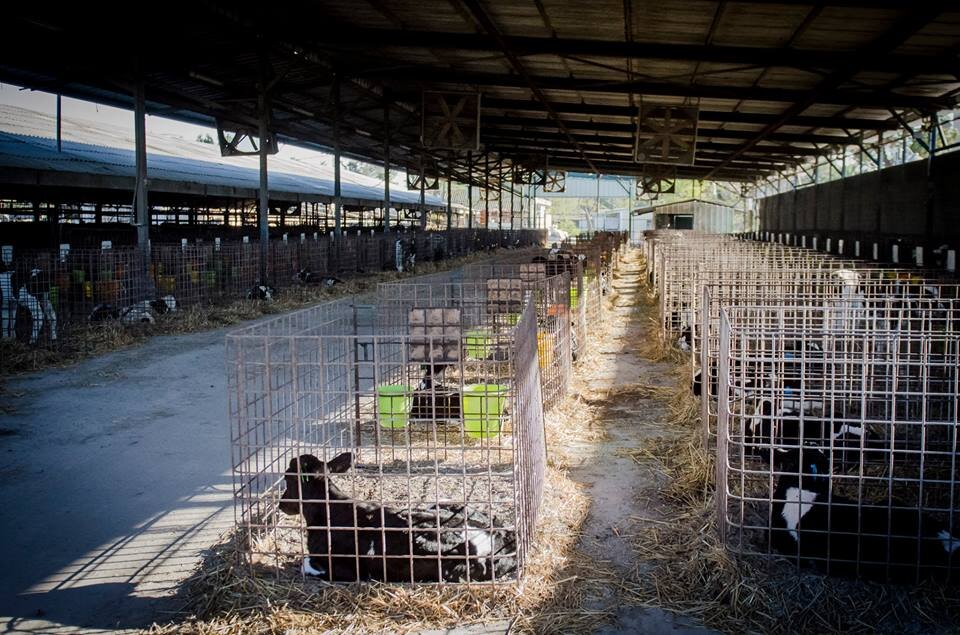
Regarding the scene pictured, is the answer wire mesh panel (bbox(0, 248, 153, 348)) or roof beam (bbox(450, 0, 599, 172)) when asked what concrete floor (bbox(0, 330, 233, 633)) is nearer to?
wire mesh panel (bbox(0, 248, 153, 348))

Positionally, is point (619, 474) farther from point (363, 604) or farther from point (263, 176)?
point (263, 176)

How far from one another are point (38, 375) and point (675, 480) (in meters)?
8.20

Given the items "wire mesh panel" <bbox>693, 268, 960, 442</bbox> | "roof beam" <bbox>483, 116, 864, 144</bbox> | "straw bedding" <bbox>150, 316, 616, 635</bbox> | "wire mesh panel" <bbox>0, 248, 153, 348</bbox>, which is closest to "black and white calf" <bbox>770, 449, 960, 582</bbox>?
"straw bedding" <bbox>150, 316, 616, 635</bbox>

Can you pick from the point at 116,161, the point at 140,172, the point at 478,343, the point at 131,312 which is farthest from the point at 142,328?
the point at 116,161

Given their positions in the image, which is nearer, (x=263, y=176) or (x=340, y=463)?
(x=340, y=463)

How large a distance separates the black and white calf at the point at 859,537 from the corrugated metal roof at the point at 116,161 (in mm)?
16308

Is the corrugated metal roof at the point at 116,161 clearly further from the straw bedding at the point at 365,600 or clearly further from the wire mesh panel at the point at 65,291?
the straw bedding at the point at 365,600

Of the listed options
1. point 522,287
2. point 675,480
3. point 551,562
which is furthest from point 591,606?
point 522,287

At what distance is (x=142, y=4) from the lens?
14.3 metres

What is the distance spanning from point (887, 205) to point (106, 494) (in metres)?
20.5

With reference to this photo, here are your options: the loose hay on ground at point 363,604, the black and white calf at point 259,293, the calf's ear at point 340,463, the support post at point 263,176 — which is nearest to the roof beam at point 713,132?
the support post at point 263,176

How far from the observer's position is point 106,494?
19.0 feet

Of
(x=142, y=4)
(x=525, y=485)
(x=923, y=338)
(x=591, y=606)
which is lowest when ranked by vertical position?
(x=591, y=606)

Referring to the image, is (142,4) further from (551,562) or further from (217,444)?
(551,562)
